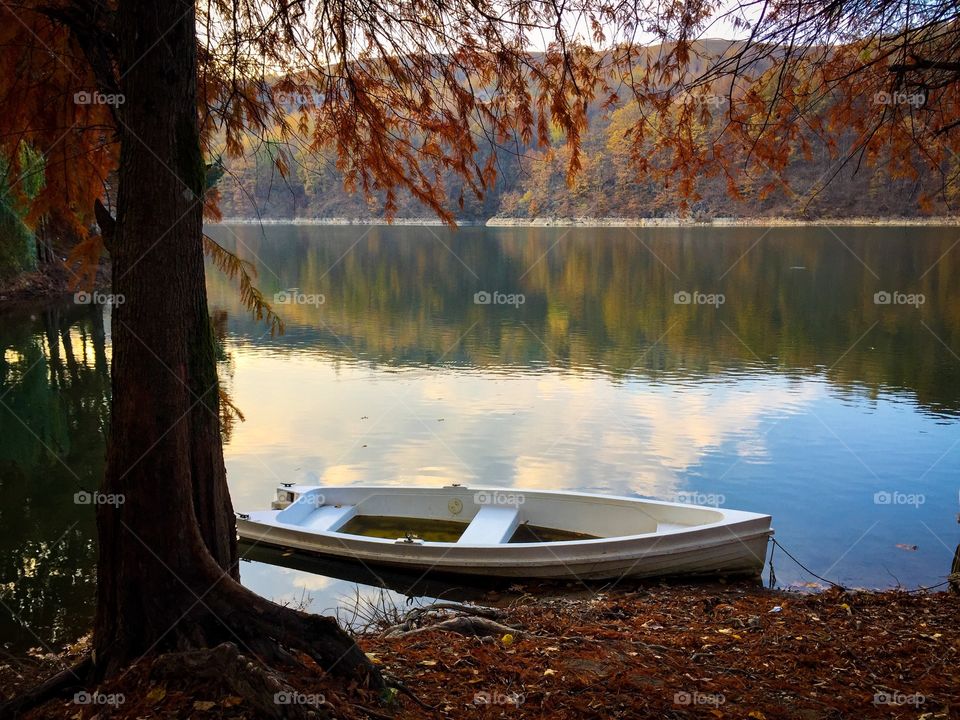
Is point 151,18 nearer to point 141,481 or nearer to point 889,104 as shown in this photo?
point 141,481

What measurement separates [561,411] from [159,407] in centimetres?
1161

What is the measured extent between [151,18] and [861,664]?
15.0 feet

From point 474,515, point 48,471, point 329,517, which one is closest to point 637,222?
point 48,471

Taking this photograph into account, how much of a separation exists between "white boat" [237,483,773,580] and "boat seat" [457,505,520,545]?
0.04ft

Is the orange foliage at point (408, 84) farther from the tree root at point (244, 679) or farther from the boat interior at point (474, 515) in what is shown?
the boat interior at point (474, 515)

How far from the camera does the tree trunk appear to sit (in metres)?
3.51

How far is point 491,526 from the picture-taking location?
8711 millimetres

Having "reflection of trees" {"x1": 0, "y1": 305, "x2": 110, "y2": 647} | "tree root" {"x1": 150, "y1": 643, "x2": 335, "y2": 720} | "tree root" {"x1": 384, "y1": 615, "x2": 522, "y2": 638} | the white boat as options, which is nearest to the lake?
"reflection of trees" {"x1": 0, "y1": 305, "x2": 110, "y2": 647}

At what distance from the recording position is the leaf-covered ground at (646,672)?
11.3ft

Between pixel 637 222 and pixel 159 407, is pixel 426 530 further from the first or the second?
pixel 637 222

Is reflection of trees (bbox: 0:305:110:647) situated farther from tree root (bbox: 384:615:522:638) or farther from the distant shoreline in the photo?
the distant shoreline

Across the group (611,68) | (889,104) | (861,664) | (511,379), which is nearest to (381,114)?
(611,68)

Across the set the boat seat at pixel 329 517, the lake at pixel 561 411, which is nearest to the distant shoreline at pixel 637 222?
the lake at pixel 561 411

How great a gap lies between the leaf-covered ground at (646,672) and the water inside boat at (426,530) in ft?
9.91
